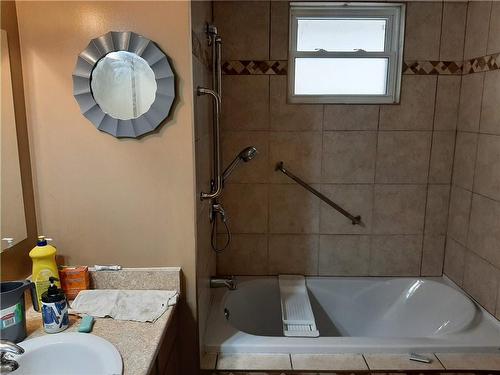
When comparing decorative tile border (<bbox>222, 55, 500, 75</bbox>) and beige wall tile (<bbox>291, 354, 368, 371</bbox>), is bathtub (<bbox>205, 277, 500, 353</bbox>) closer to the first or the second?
beige wall tile (<bbox>291, 354, 368, 371</bbox>)

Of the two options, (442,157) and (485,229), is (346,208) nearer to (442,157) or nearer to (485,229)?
(442,157)

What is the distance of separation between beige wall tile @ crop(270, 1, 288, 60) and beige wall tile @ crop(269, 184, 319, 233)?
80 cm

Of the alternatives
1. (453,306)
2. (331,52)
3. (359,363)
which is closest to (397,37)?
(331,52)

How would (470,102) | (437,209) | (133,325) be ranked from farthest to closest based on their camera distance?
(437,209) → (470,102) → (133,325)

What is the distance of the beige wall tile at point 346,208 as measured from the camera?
2.49 m

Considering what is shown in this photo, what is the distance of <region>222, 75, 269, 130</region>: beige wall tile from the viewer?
7.76ft

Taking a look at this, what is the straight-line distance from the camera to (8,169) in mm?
1427

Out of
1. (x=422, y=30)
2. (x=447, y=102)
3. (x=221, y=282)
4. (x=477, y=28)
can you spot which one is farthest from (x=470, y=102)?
(x=221, y=282)

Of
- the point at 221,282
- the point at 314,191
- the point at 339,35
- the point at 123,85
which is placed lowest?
the point at 221,282

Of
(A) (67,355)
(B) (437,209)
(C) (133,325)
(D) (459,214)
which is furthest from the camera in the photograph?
(B) (437,209)

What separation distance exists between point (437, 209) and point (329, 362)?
1304 millimetres

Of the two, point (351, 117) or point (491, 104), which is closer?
point (491, 104)

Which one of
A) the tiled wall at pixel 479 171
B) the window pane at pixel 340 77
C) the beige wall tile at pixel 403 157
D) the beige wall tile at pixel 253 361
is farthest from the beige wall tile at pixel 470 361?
the window pane at pixel 340 77

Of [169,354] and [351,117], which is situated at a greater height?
[351,117]
